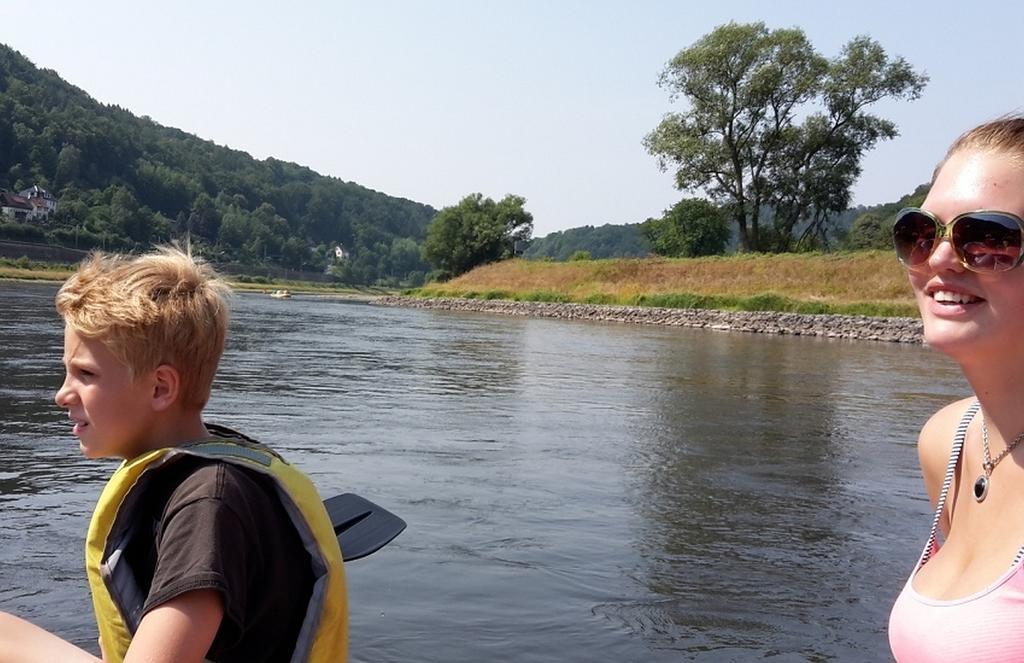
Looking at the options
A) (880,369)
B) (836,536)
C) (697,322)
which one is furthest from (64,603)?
(697,322)

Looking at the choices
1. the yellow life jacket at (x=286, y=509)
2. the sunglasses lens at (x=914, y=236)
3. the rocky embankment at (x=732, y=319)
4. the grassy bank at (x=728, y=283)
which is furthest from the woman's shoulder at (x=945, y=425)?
the grassy bank at (x=728, y=283)

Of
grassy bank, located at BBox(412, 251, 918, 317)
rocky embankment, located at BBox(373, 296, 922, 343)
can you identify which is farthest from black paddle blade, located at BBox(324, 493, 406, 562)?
grassy bank, located at BBox(412, 251, 918, 317)

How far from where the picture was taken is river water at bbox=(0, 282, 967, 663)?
4.15 m

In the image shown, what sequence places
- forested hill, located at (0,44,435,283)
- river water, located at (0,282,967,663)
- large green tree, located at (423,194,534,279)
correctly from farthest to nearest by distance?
forested hill, located at (0,44,435,283) → large green tree, located at (423,194,534,279) → river water, located at (0,282,967,663)

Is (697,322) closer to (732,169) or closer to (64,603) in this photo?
(732,169)

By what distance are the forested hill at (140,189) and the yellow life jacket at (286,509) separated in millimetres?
96804

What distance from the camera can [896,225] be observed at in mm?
1896

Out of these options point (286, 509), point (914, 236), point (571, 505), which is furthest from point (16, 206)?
point (914, 236)

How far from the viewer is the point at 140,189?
13950 centimetres

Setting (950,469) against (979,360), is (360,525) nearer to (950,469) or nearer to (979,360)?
(950,469)

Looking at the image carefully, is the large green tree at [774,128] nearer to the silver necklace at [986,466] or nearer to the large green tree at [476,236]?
the large green tree at [476,236]

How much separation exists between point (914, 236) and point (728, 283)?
46.5 m

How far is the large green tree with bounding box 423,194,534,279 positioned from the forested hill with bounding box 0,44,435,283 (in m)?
29.9

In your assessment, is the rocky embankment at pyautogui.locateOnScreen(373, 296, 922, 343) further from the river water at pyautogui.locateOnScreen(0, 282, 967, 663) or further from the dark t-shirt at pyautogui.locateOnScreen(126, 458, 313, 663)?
the dark t-shirt at pyautogui.locateOnScreen(126, 458, 313, 663)
